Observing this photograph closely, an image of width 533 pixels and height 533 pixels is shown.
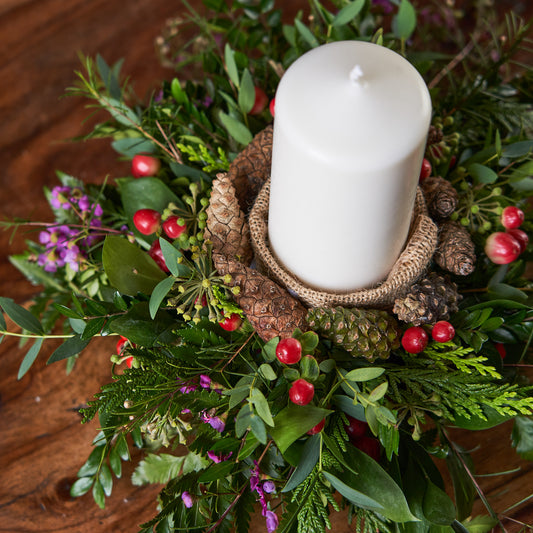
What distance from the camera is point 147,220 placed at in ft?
1.63

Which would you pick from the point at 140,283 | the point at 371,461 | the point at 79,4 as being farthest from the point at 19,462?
the point at 79,4

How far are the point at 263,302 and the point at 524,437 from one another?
→ 0.25 metres

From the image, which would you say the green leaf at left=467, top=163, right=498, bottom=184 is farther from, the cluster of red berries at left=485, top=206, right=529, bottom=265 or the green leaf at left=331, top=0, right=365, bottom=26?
the green leaf at left=331, top=0, right=365, bottom=26

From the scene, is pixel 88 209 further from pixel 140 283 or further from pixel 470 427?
pixel 470 427

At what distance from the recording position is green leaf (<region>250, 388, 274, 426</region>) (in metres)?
0.38

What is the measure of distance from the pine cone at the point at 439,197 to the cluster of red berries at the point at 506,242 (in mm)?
44

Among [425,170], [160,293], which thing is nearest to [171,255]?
[160,293]

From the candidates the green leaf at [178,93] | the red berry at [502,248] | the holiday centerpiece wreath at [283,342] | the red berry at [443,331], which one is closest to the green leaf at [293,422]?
the holiday centerpiece wreath at [283,342]

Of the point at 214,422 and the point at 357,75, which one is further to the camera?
the point at 214,422

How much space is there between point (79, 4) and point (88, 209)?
39 cm

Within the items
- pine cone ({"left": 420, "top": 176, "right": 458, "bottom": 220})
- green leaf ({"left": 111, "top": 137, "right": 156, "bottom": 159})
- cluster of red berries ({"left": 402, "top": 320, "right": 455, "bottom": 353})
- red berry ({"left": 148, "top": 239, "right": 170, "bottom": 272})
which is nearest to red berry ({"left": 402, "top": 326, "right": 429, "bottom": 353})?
cluster of red berries ({"left": 402, "top": 320, "right": 455, "bottom": 353})

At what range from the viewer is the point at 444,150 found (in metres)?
0.52

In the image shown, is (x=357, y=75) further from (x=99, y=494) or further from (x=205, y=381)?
(x=99, y=494)

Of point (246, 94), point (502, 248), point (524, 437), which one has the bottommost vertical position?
point (524, 437)
